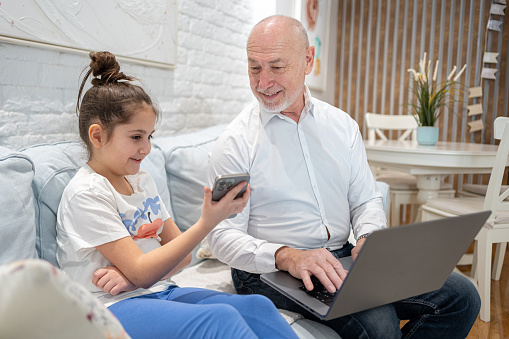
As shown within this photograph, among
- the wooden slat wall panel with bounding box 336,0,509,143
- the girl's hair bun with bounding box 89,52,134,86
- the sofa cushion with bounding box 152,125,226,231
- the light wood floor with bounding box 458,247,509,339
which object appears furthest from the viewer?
the wooden slat wall panel with bounding box 336,0,509,143

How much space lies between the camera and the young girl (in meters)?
0.92

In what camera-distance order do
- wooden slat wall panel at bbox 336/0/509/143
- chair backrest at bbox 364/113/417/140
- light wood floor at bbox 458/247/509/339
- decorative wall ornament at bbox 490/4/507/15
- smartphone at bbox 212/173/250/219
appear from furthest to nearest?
wooden slat wall panel at bbox 336/0/509/143 < decorative wall ornament at bbox 490/4/507/15 < chair backrest at bbox 364/113/417/140 < light wood floor at bbox 458/247/509/339 < smartphone at bbox 212/173/250/219

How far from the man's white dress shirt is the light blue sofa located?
9.9 inches

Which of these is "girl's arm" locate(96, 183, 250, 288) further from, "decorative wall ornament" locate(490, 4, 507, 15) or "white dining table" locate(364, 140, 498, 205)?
"decorative wall ornament" locate(490, 4, 507, 15)

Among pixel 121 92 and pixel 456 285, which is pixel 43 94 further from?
pixel 456 285

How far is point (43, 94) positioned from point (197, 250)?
2.61 ft

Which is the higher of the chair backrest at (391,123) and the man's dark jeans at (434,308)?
the chair backrest at (391,123)

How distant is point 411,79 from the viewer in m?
4.38

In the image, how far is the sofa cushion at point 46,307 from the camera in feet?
1.73

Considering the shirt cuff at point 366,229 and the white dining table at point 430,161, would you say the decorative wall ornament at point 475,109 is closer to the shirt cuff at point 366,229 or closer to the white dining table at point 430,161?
the white dining table at point 430,161

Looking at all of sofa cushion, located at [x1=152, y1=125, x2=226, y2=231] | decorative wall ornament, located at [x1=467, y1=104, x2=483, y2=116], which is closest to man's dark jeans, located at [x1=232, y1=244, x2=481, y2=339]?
sofa cushion, located at [x1=152, y1=125, x2=226, y2=231]

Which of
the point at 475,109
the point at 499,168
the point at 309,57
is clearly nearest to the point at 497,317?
the point at 499,168

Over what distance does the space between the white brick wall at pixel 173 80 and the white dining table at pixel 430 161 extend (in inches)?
38.9

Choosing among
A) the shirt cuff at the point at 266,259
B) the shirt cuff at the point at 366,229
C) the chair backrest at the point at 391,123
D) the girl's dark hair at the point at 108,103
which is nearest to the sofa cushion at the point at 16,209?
the girl's dark hair at the point at 108,103
